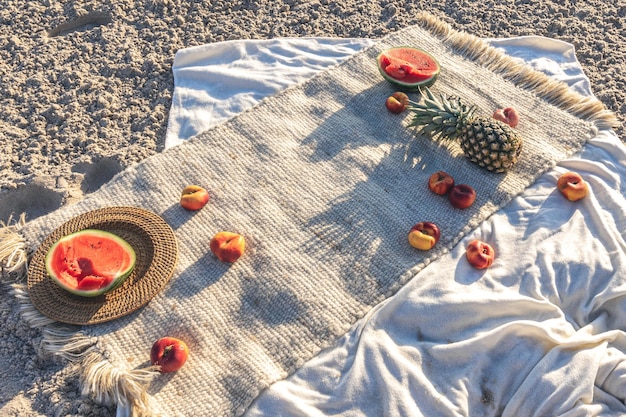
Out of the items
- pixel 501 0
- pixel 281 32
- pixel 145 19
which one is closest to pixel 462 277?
pixel 281 32

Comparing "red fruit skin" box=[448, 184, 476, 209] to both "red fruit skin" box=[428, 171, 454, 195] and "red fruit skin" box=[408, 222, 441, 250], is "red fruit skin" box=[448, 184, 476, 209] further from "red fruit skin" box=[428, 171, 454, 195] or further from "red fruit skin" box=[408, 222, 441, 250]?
"red fruit skin" box=[408, 222, 441, 250]

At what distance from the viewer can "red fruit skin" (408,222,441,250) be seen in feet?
10.6

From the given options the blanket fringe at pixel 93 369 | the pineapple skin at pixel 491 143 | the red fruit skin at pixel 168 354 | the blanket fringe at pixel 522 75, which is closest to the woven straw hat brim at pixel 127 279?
the blanket fringe at pixel 93 369

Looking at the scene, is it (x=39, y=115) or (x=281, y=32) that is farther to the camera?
(x=281, y=32)

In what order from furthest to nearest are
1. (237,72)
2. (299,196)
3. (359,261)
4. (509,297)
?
1. (237,72)
2. (299,196)
3. (359,261)
4. (509,297)

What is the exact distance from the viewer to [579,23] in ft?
16.2

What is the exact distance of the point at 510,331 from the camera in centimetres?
284

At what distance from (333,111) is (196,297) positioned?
186 centimetres

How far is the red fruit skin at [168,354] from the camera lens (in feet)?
9.27

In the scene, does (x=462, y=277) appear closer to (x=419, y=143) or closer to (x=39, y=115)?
(x=419, y=143)

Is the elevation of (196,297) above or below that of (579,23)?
below

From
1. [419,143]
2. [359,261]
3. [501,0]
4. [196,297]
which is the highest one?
[501,0]

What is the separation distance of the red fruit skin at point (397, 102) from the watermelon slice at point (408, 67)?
101mm

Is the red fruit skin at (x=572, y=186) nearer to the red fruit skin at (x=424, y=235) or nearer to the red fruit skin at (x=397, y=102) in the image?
the red fruit skin at (x=424, y=235)
